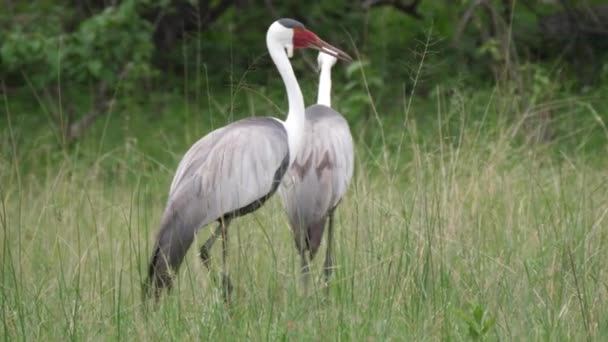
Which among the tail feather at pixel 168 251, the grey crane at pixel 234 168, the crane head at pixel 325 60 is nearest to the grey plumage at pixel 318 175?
the grey crane at pixel 234 168

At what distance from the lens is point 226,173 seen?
5.00 m

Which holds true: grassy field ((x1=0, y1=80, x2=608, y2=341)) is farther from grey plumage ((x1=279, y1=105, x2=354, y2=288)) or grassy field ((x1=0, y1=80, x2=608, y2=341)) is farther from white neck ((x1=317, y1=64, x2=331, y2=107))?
white neck ((x1=317, y1=64, x2=331, y2=107))

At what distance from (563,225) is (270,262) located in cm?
106

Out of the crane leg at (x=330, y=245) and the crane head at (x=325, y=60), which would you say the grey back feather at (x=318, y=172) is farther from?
the crane head at (x=325, y=60)

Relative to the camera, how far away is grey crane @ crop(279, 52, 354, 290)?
5.16 meters

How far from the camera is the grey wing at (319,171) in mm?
5188

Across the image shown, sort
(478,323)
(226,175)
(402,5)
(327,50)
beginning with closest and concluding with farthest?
(478,323) → (226,175) → (327,50) → (402,5)

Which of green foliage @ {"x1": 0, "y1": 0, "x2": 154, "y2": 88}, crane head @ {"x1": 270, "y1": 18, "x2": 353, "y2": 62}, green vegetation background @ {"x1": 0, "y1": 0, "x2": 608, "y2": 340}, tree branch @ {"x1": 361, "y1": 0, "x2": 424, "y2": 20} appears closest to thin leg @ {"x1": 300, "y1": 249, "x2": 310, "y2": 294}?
green vegetation background @ {"x1": 0, "y1": 0, "x2": 608, "y2": 340}

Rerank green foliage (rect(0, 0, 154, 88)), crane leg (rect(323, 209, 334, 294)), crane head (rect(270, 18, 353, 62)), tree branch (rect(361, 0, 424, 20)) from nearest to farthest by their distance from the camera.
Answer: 1. crane leg (rect(323, 209, 334, 294))
2. crane head (rect(270, 18, 353, 62))
3. green foliage (rect(0, 0, 154, 88))
4. tree branch (rect(361, 0, 424, 20))

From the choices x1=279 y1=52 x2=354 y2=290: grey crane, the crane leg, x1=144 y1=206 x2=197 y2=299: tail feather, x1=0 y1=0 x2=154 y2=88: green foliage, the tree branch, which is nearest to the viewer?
x1=144 y1=206 x2=197 y2=299: tail feather

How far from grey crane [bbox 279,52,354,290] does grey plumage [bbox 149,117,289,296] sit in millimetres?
117

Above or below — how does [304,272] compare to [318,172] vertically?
below

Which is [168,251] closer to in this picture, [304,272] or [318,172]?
[304,272]

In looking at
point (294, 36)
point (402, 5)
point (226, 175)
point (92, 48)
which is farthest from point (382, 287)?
point (402, 5)
